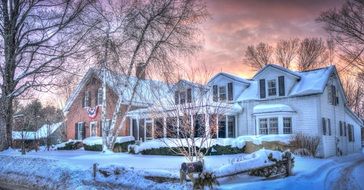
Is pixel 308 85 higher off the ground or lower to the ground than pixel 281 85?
lower

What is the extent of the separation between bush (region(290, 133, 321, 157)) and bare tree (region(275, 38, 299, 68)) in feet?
102

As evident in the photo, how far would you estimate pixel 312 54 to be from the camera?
50344 millimetres

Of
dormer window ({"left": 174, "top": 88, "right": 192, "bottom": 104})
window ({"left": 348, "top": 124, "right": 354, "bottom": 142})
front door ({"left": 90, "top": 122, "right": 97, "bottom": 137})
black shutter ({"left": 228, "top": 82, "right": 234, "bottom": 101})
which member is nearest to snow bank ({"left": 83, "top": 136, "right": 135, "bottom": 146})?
front door ({"left": 90, "top": 122, "right": 97, "bottom": 137})

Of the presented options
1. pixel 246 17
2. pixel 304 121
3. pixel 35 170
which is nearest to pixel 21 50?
pixel 35 170

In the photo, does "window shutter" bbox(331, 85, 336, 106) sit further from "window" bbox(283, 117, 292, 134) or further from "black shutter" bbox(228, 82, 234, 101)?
"black shutter" bbox(228, 82, 234, 101)

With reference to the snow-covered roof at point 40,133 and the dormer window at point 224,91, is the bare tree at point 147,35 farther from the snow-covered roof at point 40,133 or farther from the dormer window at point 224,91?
the snow-covered roof at point 40,133

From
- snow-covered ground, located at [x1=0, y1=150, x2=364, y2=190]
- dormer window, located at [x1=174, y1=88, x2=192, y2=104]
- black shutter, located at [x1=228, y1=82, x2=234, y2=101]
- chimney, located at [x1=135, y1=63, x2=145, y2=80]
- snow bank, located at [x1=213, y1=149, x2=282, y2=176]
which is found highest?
chimney, located at [x1=135, y1=63, x2=145, y2=80]

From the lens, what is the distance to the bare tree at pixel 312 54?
4945cm

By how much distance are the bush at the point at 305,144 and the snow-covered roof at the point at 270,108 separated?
2.01 meters

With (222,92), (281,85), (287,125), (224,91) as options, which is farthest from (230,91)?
(287,125)

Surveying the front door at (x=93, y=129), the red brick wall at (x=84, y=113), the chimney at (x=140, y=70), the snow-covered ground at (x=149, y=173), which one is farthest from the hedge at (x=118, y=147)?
the snow-covered ground at (x=149, y=173)

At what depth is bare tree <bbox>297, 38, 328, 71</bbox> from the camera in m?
49.5

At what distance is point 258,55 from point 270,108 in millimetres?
32181

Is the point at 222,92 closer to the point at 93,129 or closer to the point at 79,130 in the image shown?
the point at 93,129
